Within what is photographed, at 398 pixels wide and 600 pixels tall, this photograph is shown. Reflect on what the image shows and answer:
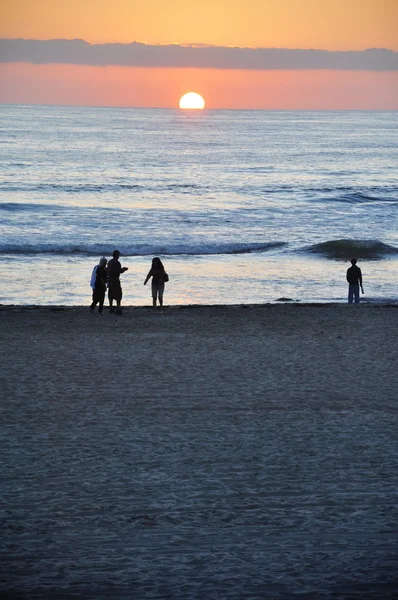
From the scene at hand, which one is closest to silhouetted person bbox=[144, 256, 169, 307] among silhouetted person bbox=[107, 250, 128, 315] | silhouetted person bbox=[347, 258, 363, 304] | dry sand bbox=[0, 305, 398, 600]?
silhouetted person bbox=[107, 250, 128, 315]

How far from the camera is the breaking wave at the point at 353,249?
1315 inches

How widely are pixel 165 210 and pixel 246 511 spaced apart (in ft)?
131

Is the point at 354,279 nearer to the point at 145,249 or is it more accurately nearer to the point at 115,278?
the point at 115,278

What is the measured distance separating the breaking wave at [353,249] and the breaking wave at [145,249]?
1880 millimetres

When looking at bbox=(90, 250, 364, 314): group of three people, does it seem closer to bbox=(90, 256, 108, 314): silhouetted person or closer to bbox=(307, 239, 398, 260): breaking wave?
bbox=(90, 256, 108, 314): silhouetted person

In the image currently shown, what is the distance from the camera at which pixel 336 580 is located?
6352 mm

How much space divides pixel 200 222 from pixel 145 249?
326 inches

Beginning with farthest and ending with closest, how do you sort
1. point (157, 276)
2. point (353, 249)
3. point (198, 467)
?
point (353, 249) < point (157, 276) < point (198, 467)

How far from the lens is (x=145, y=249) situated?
34969 millimetres

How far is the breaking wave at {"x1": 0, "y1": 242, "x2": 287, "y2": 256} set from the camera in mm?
33438

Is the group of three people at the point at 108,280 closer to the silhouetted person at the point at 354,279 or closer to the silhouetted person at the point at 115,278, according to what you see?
the silhouetted person at the point at 115,278

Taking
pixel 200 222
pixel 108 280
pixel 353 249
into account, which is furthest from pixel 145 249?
pixel 108 280

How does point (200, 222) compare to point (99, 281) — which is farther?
point (200, 222)

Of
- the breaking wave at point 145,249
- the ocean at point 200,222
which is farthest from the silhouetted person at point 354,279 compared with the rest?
the breaking wave at point 145,249
